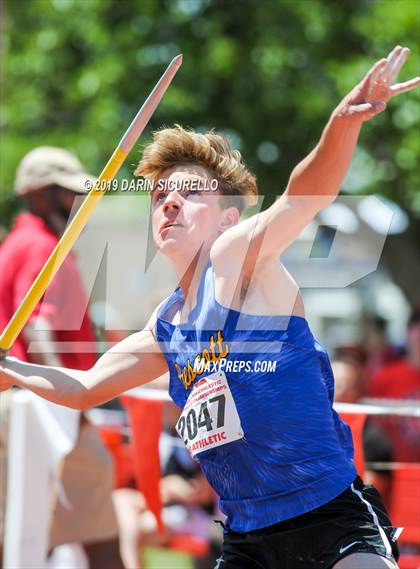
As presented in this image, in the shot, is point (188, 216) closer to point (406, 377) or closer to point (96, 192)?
point (96, 192)

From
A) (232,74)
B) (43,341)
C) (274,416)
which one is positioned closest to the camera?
(274,416)

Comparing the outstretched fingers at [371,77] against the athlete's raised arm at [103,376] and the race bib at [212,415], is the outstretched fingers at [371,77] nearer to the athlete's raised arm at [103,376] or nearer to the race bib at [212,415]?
the race bib at [212,415]

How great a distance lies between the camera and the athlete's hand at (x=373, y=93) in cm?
229

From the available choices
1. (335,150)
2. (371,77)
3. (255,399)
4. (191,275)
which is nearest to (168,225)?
(191,275)

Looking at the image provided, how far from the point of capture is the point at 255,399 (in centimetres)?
272

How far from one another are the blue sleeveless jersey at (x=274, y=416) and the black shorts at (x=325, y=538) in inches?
1.2

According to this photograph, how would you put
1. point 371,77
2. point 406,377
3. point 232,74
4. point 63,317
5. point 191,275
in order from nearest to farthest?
point 371,77, point 191,275, point 63,317, point 406,377, point 232,74

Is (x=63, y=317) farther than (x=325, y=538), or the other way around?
(x=63, y=317)

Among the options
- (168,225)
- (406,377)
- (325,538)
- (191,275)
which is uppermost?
(406,377)

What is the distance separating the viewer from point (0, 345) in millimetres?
3096

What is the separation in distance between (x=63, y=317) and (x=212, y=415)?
1.96 m

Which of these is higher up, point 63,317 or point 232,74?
point 232,74

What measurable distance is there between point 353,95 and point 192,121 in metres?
8.45

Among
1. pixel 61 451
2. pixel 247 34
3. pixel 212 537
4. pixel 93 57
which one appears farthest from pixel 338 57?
pixel 61 451
